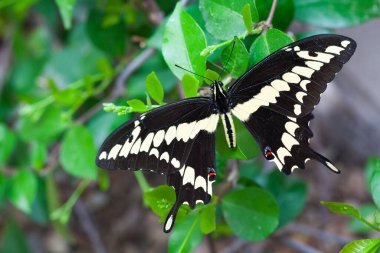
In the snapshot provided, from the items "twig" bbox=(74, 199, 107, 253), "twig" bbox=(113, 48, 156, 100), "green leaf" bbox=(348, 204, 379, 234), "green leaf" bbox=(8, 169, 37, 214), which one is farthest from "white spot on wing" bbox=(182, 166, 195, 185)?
"twig" bbox=(74, 199, 107, 253)

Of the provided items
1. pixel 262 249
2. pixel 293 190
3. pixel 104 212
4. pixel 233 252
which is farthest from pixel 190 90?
pixel 104 212

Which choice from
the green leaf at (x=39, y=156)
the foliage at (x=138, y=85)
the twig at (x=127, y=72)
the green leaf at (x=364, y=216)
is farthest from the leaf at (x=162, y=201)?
the green leaf at (x=364, y=216)

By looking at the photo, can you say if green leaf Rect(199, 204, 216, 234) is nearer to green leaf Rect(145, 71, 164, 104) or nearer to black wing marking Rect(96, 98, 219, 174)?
black wing marking Rect(96, 98, 219, 174)

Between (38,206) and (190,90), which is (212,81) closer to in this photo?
(190,90)

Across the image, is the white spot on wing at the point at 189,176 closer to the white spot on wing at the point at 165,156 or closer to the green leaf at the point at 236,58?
the white spot on wing at the point at 165,156

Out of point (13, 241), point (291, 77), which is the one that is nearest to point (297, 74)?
point (291, 77)
